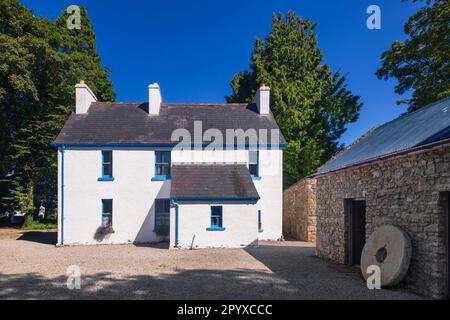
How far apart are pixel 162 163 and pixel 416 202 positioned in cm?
1390

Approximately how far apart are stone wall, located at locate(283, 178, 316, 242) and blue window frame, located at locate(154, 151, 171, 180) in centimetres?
861

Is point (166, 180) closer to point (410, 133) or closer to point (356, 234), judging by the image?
point (356, 234)

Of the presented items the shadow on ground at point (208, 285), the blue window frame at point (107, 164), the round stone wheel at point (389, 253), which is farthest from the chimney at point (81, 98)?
the round stone wheel at point (389, 253)

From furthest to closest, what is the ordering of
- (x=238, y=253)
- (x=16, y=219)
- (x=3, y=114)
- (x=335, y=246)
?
(x=16, y=219) → (x=3, y=114) → (x=238, y=253) → (x=335, y=246)

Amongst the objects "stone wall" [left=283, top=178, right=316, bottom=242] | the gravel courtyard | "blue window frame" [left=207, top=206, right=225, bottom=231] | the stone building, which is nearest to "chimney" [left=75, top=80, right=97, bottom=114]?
the gravel courtyard

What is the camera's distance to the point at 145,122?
1962cm

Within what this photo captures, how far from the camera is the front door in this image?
34.1 feet

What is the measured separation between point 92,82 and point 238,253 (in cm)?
2272

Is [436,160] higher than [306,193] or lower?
higher

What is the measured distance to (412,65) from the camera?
20.6 metres

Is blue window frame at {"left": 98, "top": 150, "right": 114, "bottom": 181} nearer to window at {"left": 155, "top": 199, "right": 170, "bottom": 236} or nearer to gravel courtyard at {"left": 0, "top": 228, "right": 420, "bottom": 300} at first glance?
window at {"left": 155, "top": 199, "right": 170, "bottom": 236}

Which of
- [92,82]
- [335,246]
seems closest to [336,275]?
[335,246]

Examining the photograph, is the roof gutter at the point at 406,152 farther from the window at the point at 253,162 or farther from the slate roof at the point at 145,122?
the slate roof at the point at 145,122
